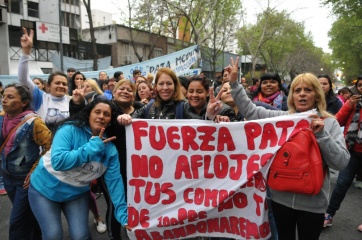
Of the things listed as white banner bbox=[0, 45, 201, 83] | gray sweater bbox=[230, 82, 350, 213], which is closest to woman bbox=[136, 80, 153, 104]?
gray sweater bbox=[230, 82, 350, 213]

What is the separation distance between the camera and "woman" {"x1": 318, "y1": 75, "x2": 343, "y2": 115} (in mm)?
4379

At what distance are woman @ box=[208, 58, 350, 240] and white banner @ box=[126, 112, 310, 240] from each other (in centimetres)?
15

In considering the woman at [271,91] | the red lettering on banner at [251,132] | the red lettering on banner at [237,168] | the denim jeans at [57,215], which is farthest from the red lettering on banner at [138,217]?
the woman at [271,91]

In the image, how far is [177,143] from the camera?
2.49 metres

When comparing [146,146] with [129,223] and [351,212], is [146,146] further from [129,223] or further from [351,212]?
[351,212]

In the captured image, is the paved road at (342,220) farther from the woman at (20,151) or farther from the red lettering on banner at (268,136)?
the red lettering on banner at (268,136)

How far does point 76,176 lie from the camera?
2.38 meters

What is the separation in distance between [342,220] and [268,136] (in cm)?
A: 238

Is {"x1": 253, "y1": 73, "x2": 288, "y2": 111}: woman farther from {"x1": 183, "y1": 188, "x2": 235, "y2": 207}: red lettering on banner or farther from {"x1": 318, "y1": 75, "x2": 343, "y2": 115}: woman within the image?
{"x1": 183, "y1": 188, "x2": 235, "y2": 207}: red lettering on banner

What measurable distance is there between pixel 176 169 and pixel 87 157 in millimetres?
718

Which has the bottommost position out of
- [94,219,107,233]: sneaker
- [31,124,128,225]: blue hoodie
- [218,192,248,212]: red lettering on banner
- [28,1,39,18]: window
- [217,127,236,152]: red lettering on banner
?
[94,219,107,233]: sneaker

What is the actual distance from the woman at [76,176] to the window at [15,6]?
77.7 ft

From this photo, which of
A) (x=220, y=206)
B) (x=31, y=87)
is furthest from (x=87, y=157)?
(x=31, y=87)

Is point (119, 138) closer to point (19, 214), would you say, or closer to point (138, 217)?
point (138, 217)
